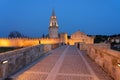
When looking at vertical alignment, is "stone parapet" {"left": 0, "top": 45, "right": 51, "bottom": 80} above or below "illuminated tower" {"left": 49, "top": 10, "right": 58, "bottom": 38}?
below

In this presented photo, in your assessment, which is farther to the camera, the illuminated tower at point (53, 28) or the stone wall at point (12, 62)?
the illuminated tower at point (53, 28)

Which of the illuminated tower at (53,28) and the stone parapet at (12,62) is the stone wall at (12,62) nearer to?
the stone parapet at (12,62)

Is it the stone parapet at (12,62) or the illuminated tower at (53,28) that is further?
the illuminated tower at (53,28)

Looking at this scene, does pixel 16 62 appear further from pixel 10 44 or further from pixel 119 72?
pixel 10 44

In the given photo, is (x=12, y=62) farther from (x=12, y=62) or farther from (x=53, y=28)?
(x=53, y=28)

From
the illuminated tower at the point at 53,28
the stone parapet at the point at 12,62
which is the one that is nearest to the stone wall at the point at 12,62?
the stone parapet at the point at 12,62

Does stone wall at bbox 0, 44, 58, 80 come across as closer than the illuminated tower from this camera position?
Yes

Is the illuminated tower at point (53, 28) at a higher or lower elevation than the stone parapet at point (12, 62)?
higher

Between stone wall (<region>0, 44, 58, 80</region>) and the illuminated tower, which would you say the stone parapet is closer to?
stone wall (<region>0, 44, 58, 80</region>)

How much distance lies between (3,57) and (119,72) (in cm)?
376

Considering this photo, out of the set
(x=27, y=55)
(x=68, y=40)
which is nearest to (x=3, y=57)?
(x=27, y=55)

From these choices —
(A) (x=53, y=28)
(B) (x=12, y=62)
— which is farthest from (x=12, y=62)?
(A) (x=53, y=28)

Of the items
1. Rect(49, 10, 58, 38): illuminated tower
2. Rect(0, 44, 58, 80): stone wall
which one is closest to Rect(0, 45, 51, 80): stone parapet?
Rect(0, 44, 58, 80): stone wall

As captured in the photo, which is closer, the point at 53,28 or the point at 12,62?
the point at 12,62
